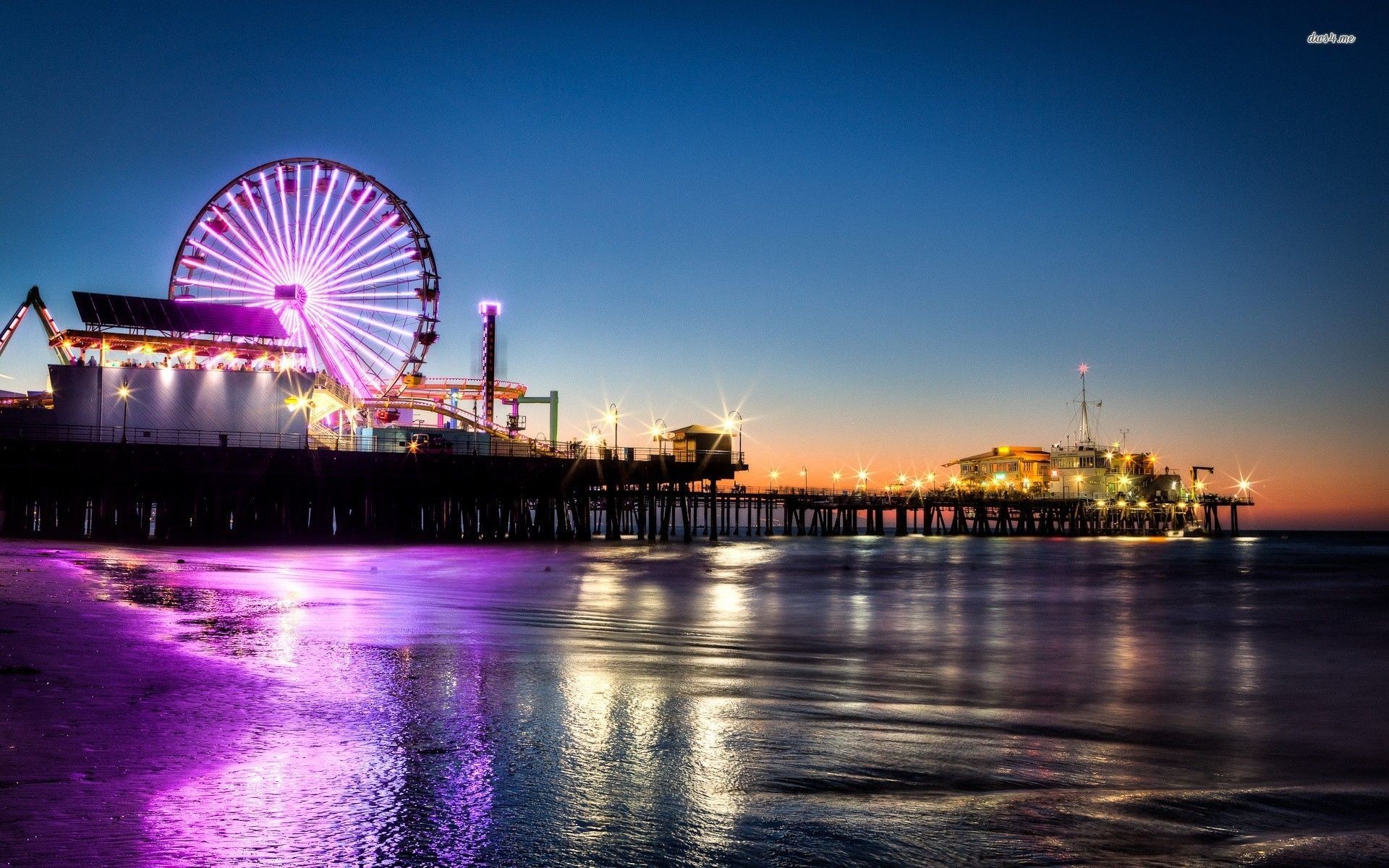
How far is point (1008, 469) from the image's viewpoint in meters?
133

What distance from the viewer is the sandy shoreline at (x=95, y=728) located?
571 cm

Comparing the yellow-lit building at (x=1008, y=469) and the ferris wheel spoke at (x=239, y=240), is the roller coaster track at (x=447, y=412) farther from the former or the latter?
the yellow-lit building at (x=1008, y=469)

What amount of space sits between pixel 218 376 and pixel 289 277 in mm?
7019

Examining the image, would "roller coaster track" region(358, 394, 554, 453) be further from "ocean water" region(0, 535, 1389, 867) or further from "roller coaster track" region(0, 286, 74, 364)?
"ocean water" region(0, 535, 1389, 867)

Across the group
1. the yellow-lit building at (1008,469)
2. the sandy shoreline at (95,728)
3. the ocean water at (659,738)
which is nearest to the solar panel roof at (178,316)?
the ocean water at (659,738)

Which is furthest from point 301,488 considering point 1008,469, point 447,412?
point 1008,469

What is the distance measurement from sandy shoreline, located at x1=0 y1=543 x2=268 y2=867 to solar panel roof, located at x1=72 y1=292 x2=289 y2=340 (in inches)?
1864

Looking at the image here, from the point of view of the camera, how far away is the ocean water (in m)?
5.94

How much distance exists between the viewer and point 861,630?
19.9 metres

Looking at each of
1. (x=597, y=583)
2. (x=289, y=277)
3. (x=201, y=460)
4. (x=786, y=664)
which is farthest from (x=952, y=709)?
(x=289, y=277)

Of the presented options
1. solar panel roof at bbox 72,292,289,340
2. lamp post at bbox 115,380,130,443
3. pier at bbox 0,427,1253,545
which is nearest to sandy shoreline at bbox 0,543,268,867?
pier at bbox 0,427,1253,545

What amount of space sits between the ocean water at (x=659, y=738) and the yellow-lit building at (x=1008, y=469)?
369 ft

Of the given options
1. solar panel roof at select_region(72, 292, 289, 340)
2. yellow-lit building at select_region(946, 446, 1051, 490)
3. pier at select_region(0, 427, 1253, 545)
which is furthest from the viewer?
yellow-lit building at select_region(946, 446, 1051, 490)

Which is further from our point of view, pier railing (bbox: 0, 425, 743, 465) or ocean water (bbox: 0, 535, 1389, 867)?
pier railing (bbox: 0, 425, 743, 465)
